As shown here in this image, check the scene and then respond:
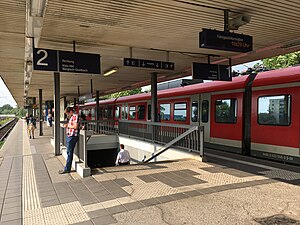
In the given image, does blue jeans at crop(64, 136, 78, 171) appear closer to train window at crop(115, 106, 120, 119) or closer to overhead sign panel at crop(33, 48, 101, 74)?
overhead sign panel at crop(33, 48, 101, 74)

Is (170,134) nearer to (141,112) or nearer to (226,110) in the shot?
(226,110)

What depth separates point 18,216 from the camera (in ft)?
13.4

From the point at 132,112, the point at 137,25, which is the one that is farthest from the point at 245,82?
the point at 132,112

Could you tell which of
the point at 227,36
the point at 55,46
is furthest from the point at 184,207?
the point at 55,46

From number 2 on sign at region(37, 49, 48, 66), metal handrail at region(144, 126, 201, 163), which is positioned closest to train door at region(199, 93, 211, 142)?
metal handrail at region(144, 126, 201, 163)

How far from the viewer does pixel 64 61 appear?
7352mm

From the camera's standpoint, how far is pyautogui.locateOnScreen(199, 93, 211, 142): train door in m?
10.9

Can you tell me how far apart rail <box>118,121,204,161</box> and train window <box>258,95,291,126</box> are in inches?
85.1

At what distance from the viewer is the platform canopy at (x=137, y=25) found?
5.16 m

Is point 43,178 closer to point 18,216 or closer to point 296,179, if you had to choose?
point 18,216

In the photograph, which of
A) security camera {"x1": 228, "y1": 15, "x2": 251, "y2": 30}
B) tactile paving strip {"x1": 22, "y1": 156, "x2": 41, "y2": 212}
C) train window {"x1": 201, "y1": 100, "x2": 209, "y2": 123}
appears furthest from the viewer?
train window {"x1": 201, "y1": 100, "x2": 209, "y2": 123}

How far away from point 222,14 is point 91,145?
10.4 m

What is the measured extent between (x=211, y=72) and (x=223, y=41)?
12.9ft

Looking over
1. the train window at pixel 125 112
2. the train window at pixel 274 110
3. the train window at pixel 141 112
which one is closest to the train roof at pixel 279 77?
the train window at pixel 274 110
